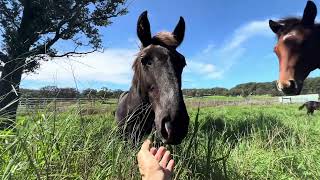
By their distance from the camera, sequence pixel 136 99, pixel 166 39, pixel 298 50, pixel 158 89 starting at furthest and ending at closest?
pixel 298 50, pixel 136 99, pixel 166 39, pixel 158 89

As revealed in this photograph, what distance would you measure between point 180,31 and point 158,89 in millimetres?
1309

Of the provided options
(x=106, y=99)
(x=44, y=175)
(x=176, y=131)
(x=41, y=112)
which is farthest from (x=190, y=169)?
(x=44, y=175)

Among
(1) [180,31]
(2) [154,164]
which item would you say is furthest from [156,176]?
(1) [180,31]

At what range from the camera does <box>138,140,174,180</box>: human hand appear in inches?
69.7

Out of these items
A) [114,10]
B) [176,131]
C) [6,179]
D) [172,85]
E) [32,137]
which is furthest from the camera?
[114,10]

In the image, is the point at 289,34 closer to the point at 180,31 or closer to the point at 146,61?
the point at 180,31

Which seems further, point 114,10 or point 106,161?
point 114,10

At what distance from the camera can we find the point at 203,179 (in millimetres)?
4395

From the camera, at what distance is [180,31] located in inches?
208

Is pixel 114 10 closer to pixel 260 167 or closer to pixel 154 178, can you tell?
pixel 260 167

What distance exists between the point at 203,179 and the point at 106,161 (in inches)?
61.0

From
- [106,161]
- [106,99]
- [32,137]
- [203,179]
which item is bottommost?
[203,179]

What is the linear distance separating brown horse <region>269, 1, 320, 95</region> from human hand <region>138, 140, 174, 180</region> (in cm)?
348

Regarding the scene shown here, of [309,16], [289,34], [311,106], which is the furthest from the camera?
[311,106]
